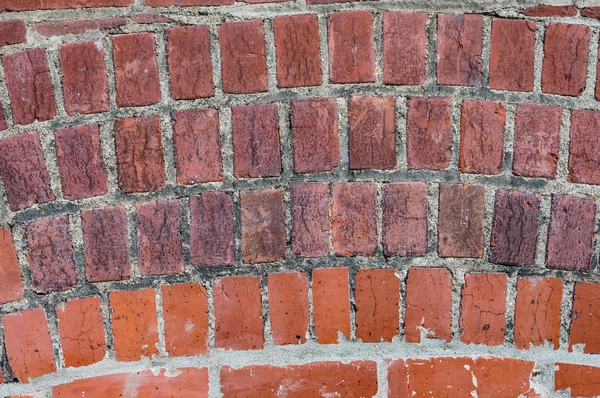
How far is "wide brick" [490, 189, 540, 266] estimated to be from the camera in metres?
1.05

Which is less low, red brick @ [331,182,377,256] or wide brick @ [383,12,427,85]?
wide brick @ [383,12,427,85]

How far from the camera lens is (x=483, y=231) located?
1053 millimetres

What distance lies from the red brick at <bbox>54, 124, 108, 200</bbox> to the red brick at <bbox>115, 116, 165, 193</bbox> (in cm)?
4

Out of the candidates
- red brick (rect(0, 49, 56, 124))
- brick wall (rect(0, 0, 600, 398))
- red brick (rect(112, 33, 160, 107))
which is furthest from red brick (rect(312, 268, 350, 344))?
red brick (rect(0, 49, 56, 124))

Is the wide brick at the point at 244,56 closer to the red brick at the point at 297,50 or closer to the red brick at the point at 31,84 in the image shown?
the red brick at the point at 297,50

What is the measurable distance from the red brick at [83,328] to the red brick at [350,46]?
60 cm

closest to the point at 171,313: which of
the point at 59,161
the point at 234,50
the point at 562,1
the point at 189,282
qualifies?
the point at 189,282

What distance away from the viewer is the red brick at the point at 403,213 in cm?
104

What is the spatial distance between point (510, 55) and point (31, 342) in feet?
3.30

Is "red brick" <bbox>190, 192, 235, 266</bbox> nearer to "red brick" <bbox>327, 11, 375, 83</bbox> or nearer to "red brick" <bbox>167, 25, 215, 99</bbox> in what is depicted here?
"red brick" <bbox>167, 25, 215, 99</bbox>

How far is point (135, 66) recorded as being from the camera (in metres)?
Answer: 1.03

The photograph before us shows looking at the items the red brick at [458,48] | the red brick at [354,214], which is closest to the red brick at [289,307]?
the red brick at [354,214]

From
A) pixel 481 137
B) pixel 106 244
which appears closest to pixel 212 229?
pixel 106 244

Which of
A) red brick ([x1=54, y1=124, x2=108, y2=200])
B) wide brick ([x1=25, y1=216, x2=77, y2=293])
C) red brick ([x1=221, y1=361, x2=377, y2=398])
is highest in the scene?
red brick ([x1=54, y1=124, x2=108, y2=200])
